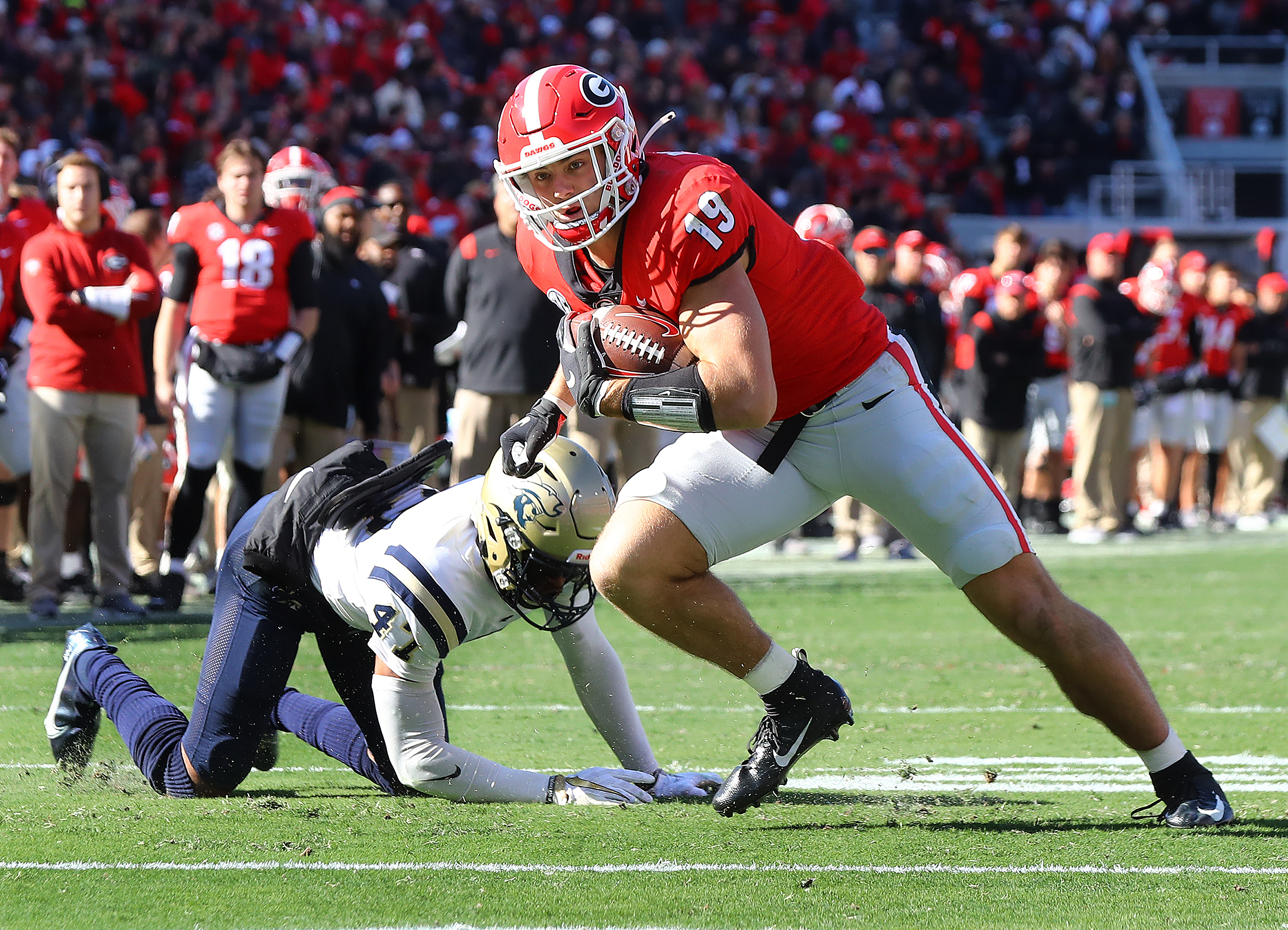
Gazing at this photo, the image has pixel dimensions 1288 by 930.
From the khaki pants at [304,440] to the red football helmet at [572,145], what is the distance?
464cm

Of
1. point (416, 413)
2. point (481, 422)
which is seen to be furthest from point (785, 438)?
point (416, 413)

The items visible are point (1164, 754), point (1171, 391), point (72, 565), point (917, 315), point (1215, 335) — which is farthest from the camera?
point (1215, 335)

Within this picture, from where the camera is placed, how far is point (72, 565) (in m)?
9.55

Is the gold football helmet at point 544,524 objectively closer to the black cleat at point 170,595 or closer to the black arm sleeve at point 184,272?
the black cleat at point 170,595

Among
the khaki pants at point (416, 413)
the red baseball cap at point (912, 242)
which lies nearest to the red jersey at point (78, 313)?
the khaki pants at point (416, 413)

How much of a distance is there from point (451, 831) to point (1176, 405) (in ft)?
36.5

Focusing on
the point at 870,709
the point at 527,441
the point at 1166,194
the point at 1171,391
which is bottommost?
the point at 1166,194

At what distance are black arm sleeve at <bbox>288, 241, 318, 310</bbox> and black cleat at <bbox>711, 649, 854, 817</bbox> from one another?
4.48 m

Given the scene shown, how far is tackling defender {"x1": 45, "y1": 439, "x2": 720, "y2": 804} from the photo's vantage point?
359cm

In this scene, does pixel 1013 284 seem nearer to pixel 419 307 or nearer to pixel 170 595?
pixel 419 307

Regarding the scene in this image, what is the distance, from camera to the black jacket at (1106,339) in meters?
11.7

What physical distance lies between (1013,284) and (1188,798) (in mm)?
7737

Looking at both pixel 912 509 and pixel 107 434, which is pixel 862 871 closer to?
pixel 912 509

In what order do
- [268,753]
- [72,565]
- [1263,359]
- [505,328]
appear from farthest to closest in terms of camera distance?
1. [1263,359]
2. [72,565]
3. [505,328]
4. [268,753]
